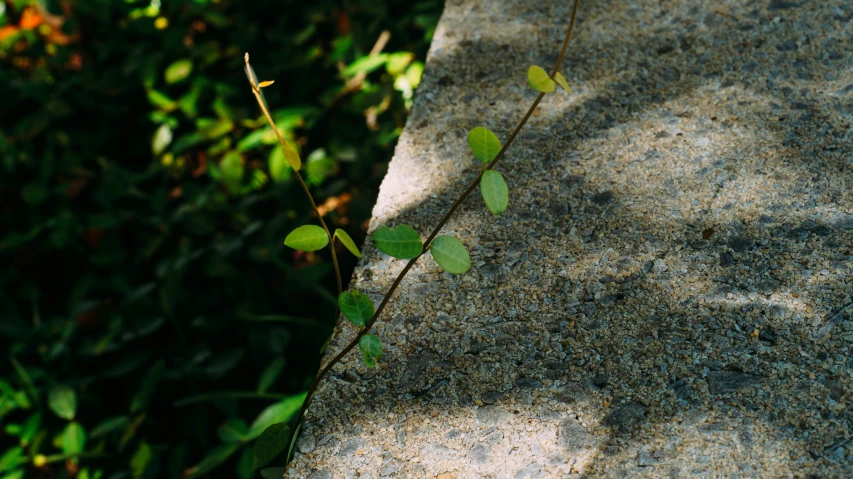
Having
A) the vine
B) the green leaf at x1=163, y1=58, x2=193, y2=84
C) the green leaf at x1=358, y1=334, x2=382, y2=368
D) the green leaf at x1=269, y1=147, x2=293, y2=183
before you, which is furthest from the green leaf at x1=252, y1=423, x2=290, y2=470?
the green leaf at x1=163, y1=58, x2=193, y2=84

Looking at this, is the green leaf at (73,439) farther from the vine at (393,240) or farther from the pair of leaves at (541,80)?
the pair of leaves at (541,80)

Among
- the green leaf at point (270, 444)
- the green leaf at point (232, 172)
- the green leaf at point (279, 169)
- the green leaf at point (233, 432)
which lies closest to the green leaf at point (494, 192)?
the green leaf at point (270, 444)

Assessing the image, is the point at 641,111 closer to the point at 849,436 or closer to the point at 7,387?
the point at 849,436

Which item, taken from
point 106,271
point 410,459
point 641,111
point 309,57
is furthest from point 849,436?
point 106,271

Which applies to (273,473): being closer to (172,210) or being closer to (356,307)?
(356,307)

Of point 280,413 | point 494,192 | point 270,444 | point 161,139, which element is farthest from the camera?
point 161,139

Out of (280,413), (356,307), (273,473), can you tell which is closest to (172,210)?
(280,413)

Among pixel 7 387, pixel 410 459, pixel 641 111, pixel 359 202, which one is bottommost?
pixel 7 387
